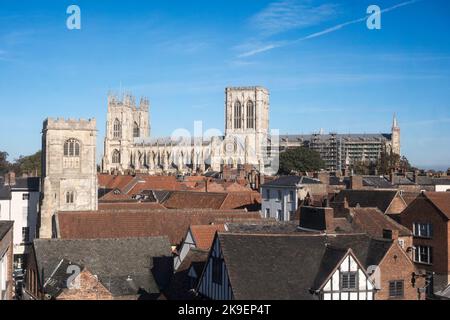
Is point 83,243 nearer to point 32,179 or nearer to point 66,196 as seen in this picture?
point 66,196

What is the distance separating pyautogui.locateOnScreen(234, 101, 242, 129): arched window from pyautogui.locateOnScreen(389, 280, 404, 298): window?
124m

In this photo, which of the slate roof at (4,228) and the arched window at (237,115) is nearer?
the slate roof at (4,228)

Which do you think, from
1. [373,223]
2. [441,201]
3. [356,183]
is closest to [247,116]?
[356,183]

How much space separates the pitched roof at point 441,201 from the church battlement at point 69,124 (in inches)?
951

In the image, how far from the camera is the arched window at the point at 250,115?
14388 cm

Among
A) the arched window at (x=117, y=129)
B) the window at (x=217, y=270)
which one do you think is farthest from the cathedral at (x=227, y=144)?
the window at (x=217, y=270)

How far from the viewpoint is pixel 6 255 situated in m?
18.7

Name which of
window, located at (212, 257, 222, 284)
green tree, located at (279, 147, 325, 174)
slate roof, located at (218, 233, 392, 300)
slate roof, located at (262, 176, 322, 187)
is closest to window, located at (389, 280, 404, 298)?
slate roof, located at (218, 233, 392, 300)

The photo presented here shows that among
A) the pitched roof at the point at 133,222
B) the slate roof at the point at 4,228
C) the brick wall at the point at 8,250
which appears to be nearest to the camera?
the slate roof at the point at 4,228

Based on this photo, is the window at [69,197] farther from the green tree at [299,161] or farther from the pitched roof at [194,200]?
the green tree at [299,161]

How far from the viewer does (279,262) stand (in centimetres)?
1895

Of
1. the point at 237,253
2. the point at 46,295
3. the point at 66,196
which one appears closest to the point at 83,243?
the point at 46,295

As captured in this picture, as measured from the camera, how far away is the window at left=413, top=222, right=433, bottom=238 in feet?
107
